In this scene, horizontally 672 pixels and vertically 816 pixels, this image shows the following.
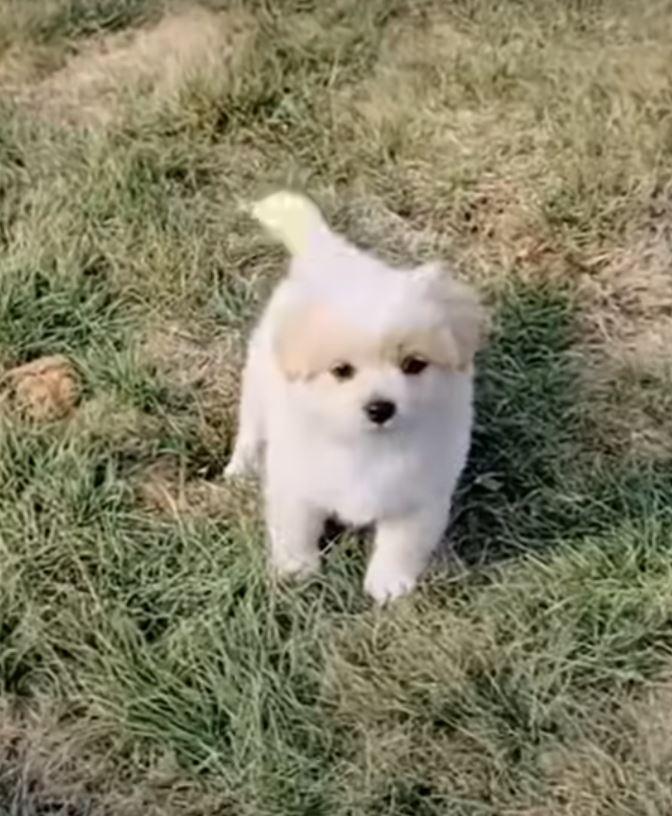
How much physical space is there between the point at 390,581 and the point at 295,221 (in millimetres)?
572

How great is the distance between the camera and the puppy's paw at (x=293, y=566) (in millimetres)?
2742

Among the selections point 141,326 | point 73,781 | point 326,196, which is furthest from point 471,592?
point 326,196

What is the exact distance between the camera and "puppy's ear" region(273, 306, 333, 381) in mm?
2418

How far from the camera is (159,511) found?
2922 millimetres

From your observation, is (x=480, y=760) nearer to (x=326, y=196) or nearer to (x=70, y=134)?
(x=326, y=196)

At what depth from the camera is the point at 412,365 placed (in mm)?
2451

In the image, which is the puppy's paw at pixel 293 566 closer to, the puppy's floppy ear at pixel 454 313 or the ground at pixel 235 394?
the ground at pixel 235 394

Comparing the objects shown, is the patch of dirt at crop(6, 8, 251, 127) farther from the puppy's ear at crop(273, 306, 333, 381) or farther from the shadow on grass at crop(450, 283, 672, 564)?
the puppy's ear at crop(273, 306, 333, 381)

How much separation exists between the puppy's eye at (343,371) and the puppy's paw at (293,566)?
0.40 meters

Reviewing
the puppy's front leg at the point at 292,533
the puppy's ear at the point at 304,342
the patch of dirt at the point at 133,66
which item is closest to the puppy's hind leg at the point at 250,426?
the puppy's front leg at the point at 292,533

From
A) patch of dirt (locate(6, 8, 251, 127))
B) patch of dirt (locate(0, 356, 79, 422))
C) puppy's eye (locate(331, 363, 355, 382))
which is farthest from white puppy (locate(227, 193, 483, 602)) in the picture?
patch of dirt (locate(6, 8, 251, 127))

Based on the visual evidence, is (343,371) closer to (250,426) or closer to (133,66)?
(250,426)

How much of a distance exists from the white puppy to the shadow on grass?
0.66ft

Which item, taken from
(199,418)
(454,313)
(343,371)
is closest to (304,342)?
(343,371)
